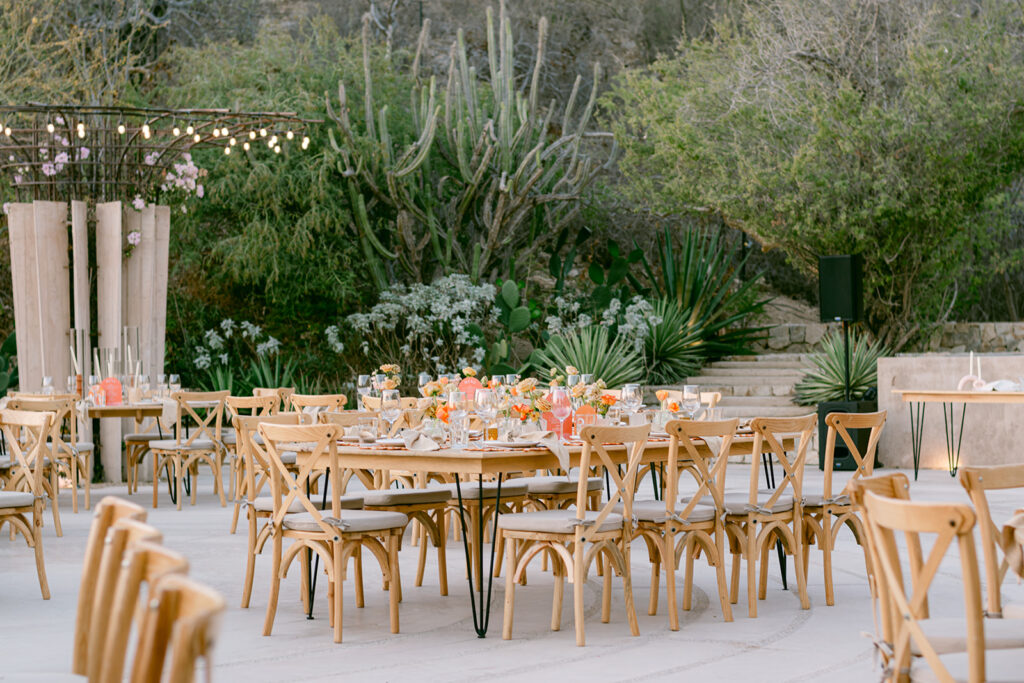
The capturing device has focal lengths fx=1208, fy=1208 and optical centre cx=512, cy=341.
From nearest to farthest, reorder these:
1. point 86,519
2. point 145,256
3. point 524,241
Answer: point 86,519, point 145,256, point 524,241

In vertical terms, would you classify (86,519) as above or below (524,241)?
below

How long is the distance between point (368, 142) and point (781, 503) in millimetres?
10093

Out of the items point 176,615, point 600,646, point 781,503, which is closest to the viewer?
point 176,615

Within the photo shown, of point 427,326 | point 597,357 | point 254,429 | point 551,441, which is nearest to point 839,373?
point 597,357

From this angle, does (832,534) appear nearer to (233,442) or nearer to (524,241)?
(233,442)

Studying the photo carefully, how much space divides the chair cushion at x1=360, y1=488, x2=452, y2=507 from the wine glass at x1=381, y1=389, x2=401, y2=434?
345 mm

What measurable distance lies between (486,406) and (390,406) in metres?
0.52

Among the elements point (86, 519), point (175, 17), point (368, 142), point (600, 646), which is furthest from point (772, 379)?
point (175, 17)

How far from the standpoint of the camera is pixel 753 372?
14.6m

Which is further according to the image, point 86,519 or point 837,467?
point 837,467

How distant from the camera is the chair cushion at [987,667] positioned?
2.62 meters

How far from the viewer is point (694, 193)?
1458cm

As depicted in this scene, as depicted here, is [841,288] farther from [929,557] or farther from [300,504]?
[929,557]

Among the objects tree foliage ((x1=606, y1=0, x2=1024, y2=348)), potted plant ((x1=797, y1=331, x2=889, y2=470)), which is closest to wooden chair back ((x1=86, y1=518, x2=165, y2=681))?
potted plant ((x1=797, y1=331, x2=889, y2=470))
